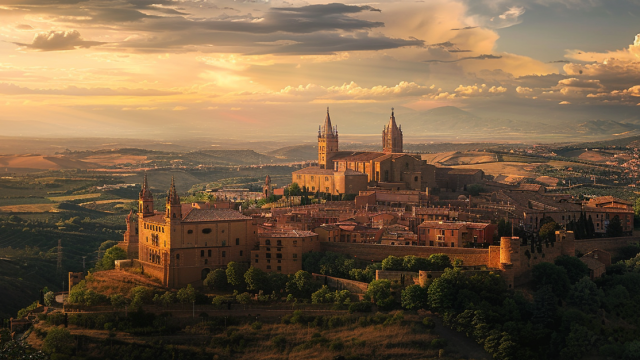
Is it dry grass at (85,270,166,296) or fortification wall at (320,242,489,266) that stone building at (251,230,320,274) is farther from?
dry grass at (85,270,166,296)

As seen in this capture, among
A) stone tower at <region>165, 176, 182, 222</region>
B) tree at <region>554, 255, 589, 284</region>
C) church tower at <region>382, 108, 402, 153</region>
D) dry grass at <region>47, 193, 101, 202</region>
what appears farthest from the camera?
dry grass at <region>47, 193, 101, 202</region>

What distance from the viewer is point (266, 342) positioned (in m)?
41.2

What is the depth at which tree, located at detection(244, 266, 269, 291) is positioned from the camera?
44062 mm

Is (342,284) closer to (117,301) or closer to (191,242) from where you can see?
(191,242)

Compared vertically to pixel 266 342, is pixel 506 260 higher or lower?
higher

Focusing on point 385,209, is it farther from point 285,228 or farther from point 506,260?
point 506,260

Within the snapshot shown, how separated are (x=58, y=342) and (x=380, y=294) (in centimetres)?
1596

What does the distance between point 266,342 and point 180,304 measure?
522 cm

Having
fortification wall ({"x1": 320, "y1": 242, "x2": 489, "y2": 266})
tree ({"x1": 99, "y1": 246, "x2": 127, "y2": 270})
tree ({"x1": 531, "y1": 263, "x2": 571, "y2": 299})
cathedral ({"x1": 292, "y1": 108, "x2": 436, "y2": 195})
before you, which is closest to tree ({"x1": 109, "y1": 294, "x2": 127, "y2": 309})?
tree ({"x1": 99, "y1": 246, "x2": 127, "y2": 270})

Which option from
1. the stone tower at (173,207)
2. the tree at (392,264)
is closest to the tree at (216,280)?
the stone tower at (173,207)

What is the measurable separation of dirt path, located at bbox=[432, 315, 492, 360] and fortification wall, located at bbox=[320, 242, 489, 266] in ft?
15.9

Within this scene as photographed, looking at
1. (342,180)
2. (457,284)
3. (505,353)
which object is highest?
(342,180)

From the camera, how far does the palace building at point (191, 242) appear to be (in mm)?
45344

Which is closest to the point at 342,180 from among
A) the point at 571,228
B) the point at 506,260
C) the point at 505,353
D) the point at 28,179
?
the point at 571,228
